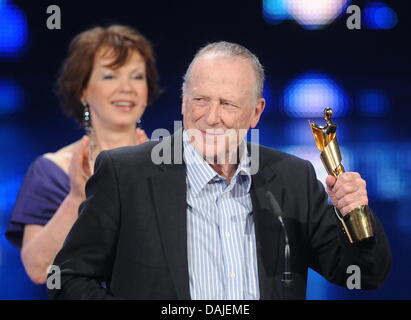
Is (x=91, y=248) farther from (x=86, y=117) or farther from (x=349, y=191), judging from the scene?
(x=86, y=117)

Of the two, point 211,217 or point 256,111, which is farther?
point 256,111

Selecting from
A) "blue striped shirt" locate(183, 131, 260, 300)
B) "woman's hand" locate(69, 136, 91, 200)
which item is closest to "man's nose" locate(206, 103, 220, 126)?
"blue striped shirt" locate(183, 131, 260, 300)

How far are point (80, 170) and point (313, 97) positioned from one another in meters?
1.04

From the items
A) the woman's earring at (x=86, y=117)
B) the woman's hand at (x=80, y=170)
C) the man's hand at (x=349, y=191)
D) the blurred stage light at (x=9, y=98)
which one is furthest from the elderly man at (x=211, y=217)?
the blurred stage light at (x=9, y=98)

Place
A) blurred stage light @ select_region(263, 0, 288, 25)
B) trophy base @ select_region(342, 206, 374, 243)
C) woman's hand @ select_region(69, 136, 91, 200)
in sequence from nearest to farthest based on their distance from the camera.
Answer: trophy base @ select_region(342, 206, 374, 243), woman's hand @ select_region(69, 136, 91, 200), blurred stage light @ select_region(263, 0, 288, 25)

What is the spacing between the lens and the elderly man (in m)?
1.74

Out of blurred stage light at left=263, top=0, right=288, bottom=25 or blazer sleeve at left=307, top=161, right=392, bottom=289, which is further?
blurred stage light at left=263, top=0, right=288, bottom=25

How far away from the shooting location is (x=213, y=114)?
6.20ft

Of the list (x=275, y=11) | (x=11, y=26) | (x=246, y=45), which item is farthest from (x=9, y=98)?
(x=275, y=11)

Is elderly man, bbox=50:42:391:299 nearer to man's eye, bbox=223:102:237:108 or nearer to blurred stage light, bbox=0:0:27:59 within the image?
man's eye, bbox=223:102:237:108

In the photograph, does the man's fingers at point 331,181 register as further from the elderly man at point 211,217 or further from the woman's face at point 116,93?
the woman's face at point 116,93

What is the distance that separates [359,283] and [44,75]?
70.4 inches
